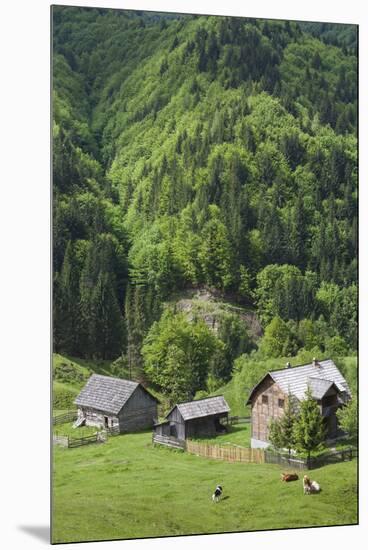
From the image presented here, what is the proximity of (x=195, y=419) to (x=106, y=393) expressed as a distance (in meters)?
1.82

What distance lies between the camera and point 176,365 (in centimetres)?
2317

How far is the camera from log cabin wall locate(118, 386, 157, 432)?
22.8 m

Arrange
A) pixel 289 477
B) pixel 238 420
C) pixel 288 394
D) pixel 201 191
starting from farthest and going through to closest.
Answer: pixel 201 191 < pixel 238 420 < pixel 288 394 < pixel 289 477

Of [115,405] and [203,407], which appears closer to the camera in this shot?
[115,405]

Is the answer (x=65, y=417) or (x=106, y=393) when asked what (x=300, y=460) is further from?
(x=65, y=417)

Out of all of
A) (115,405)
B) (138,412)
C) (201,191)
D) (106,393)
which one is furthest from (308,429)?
(201,191)

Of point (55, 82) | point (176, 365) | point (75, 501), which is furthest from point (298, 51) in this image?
point (75, 501)

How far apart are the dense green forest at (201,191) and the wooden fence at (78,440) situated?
1.34 m

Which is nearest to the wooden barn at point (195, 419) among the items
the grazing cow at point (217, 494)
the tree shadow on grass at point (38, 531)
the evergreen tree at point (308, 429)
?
the grazing cow at point (217, 494)

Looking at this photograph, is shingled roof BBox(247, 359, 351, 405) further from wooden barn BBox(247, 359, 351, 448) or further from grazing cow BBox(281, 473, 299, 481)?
grazing cow BBox(281, 473, 299, 481)

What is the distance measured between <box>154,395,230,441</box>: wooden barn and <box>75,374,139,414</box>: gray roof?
0.87 m

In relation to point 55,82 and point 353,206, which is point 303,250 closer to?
point 353,206

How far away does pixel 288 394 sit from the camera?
2330 centimetres

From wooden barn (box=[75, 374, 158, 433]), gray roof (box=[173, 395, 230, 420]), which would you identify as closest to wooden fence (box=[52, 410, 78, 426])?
wooden barn (box=[75, 374, 158, 433])
